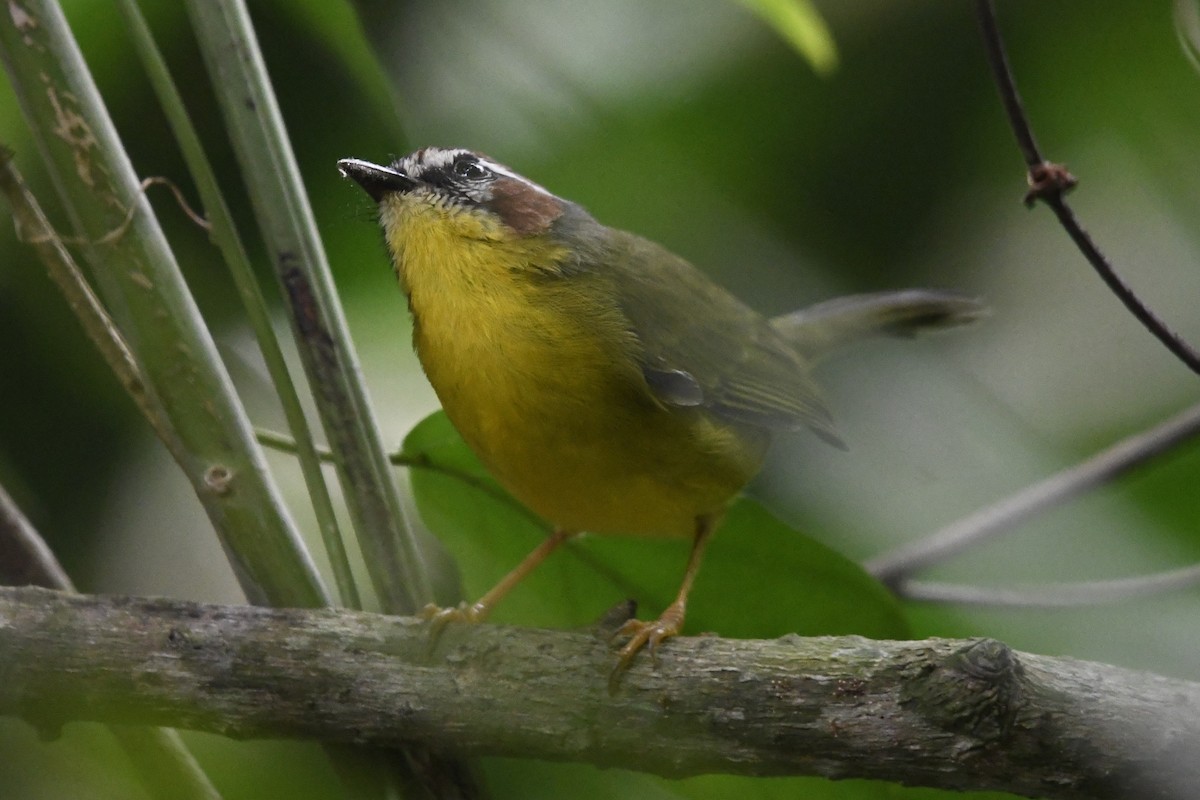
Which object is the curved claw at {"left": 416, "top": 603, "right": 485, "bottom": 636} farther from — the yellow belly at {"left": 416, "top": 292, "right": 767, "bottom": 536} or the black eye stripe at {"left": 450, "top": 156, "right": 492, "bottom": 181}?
the black eye stripe at {"left": 450, "top": 156, "right": 492, "bottom": 181}

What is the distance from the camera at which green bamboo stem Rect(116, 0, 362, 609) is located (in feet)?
6.16

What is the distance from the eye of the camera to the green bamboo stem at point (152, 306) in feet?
6.04

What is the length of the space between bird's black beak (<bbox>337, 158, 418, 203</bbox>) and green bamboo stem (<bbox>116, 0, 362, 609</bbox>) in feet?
1.11

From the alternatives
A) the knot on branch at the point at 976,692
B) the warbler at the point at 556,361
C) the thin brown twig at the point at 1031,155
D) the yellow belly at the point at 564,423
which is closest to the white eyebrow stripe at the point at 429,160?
the warbler at the point at 556,361

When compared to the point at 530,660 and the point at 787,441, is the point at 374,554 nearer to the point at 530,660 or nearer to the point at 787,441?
the point at 530,660

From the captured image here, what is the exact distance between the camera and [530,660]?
188 centimetres

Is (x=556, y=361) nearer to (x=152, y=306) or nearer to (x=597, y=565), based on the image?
(x=597, y=565)

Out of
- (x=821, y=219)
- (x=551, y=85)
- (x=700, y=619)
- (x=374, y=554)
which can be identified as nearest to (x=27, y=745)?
(x=374, y=554)

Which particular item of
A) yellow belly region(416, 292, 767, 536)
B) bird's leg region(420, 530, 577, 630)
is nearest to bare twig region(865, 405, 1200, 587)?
yellow belly region(416, 292, 767, 536)

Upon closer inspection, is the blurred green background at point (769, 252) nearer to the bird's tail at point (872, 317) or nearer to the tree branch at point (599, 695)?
the bird's tail at point (872, 317)

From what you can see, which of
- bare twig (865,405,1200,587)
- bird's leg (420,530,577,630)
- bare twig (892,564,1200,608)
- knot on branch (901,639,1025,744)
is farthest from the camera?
bird's leg (420,530,577,630)

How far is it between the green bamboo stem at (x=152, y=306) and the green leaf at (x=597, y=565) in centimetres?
42

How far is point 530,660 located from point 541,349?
61cm

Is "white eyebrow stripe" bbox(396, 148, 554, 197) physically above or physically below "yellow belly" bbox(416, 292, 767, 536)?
above
